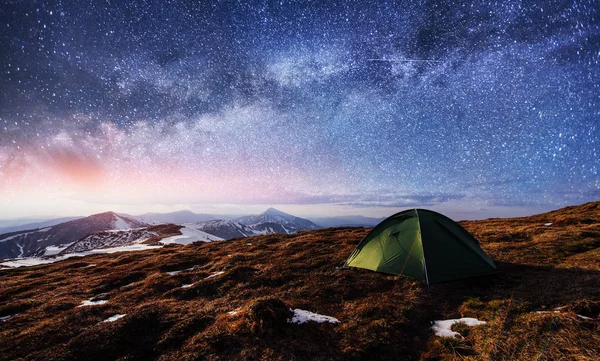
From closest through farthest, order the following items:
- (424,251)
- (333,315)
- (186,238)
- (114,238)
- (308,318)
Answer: (308,318) → (333,315) → (424,251) → (186,238) → (114,238)

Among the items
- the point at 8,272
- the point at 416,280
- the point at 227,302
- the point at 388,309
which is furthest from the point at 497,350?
the point at 8,272

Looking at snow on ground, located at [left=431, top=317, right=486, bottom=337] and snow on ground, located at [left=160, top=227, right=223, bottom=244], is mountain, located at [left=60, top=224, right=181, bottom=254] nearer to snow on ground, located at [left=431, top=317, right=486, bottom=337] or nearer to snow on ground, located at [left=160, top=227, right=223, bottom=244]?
snow on ground, located at [left=160, top=227, right=223, bottom=244]

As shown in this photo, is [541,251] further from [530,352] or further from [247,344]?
[247,344]

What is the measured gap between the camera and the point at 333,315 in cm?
851

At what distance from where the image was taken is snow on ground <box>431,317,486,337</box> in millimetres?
6957

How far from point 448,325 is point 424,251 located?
3.79 meters

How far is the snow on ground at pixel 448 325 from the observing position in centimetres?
696

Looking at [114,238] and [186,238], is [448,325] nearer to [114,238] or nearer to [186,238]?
[186,238]

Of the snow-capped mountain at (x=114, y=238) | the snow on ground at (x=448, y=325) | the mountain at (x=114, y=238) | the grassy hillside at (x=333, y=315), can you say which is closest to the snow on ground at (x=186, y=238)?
the mountain at (x=114, y=238)

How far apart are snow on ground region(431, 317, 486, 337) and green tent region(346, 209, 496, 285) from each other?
97.2 inches

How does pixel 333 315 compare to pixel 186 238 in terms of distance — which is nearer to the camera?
pixel 333 315

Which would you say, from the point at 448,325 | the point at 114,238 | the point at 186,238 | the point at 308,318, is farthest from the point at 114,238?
the point at 448,325

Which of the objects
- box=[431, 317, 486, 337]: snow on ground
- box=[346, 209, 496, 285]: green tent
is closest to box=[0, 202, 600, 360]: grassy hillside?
box=[431, 317, 486, 337]: snow on ground

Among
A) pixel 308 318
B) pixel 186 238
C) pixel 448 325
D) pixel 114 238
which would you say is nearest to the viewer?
pixel 448 325
